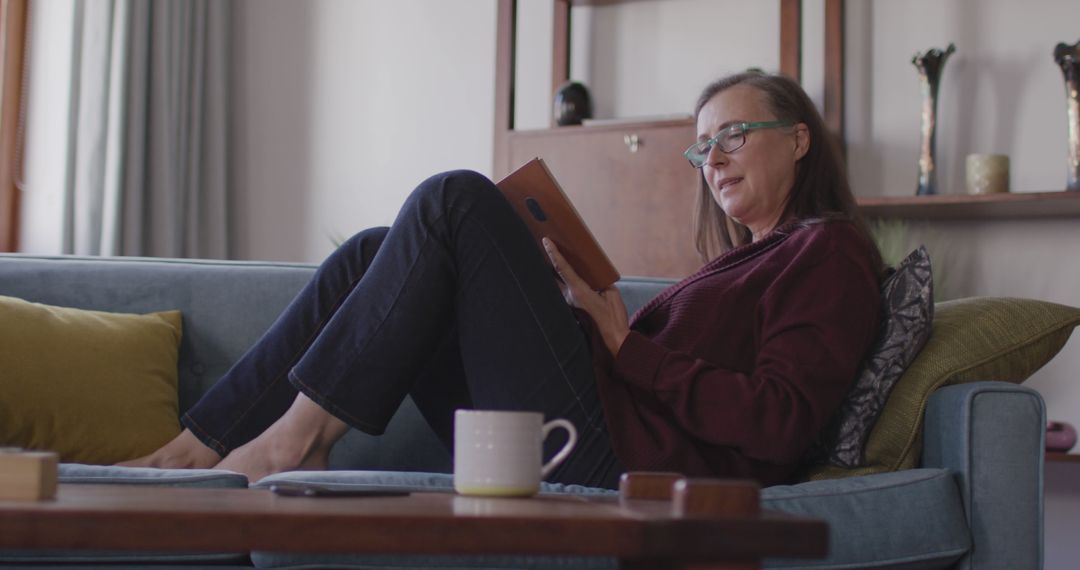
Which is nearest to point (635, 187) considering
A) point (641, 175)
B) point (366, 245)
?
point (641, 175)

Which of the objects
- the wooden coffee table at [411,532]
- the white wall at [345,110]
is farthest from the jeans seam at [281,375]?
the white wall at [345,110]

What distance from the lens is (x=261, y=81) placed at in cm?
414

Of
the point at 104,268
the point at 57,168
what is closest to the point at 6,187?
the point at 57,168

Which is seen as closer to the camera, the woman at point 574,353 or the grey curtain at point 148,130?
the woman at point 574,353

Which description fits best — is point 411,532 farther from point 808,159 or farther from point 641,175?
point 641,175

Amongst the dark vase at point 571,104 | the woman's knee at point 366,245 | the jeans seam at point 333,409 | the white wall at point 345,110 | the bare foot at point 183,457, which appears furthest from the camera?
the white wall at point 345,110

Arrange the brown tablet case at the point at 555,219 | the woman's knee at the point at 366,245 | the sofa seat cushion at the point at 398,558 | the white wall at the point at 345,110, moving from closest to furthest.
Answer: the sofa seat cushion at the point at 398,558 < the brown tablet case at the point at 555,219 < the woman's knee at the point at 366,245 < the white wall at the point at 345,110

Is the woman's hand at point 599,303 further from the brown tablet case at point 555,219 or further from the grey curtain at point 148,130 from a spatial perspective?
the grey curtain at point 148,130

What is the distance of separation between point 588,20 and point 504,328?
7.62 ft

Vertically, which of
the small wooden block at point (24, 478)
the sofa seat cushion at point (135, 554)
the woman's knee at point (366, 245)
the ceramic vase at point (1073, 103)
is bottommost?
the sofa seat cushion at point (135, 554)

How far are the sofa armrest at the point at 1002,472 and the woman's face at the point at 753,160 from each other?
1.71 ft

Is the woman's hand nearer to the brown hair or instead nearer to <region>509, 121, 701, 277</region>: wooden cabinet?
the brown hair

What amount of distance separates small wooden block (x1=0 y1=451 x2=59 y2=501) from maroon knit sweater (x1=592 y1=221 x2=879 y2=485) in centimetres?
86

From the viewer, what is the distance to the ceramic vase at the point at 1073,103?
288cm
